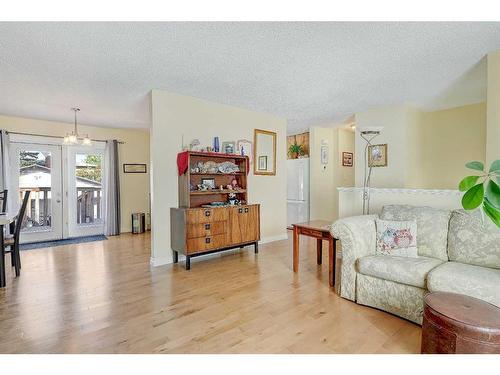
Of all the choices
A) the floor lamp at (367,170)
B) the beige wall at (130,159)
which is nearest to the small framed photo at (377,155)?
the floor lamp at (367,170)

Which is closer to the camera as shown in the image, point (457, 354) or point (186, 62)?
point (457, 354)

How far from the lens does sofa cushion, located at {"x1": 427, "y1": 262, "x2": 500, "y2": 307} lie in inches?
71.9

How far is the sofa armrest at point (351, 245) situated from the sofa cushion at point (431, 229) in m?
0.44

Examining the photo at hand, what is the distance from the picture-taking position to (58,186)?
5398mm

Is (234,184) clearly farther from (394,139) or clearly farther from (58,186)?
(58,186)

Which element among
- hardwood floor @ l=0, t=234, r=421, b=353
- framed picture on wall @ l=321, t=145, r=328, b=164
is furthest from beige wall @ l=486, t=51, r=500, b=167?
framed picture on wall @ l=321, t=145, r=328, b=164

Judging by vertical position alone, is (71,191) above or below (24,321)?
above

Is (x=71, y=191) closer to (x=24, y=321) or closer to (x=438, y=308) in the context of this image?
(x=24, y=321)

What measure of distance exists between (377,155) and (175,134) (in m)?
3.43

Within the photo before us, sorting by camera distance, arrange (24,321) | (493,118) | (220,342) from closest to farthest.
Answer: (220,342)
(24,321)
(493,118)

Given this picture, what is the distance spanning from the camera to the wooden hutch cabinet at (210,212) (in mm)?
3553

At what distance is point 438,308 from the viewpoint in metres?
1.63
